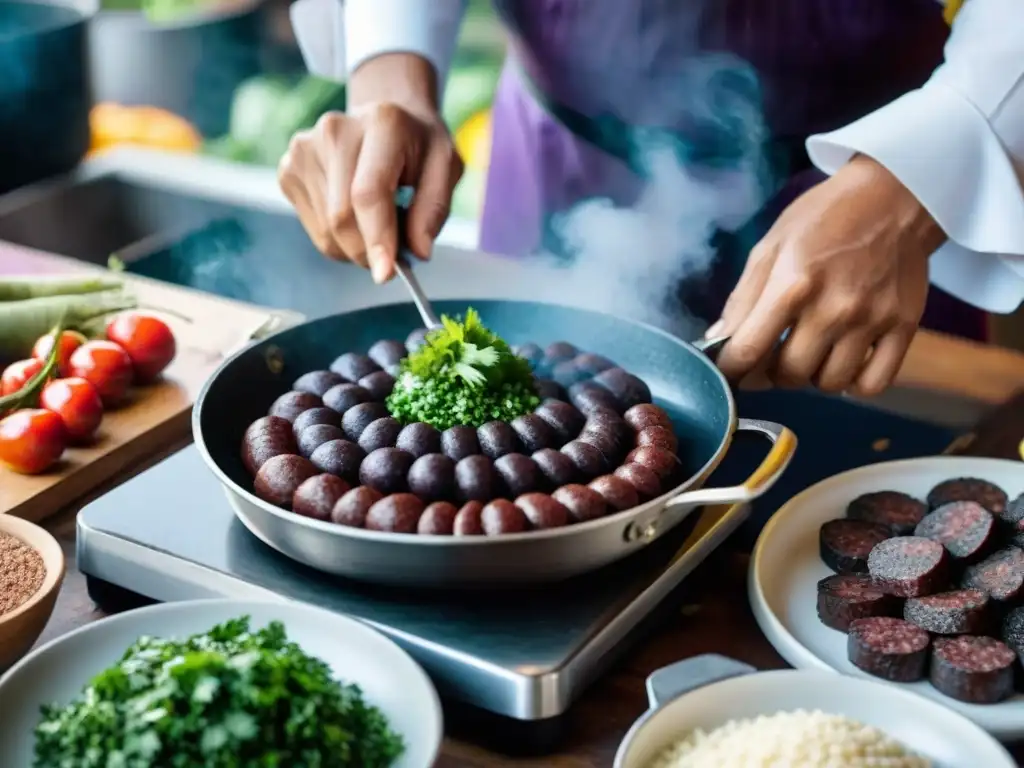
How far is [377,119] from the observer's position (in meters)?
1.61

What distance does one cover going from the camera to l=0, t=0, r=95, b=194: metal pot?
8.02ft

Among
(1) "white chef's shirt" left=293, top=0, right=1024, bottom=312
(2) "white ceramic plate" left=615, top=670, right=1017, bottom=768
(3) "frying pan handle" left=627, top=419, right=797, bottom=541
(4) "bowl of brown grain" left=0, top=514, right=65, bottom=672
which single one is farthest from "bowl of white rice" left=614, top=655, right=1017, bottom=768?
(1) "white chef's shirt" left=293, top=0, right=1024, bottom=312

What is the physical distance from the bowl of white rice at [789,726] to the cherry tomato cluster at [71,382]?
2.70 feet

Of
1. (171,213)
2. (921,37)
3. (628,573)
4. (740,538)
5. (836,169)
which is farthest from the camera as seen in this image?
(171,213)

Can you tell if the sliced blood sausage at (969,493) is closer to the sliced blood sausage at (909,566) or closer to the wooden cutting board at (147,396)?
the sliced blood sausage at (909,566)

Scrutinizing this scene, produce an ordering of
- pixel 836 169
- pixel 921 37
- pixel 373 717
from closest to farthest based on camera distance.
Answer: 1. pixel 373 717
2. pixel 836 169
3. pixel 921 37

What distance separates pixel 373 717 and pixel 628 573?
0.32 meters

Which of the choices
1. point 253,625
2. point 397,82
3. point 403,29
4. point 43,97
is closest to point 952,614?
point 253,625

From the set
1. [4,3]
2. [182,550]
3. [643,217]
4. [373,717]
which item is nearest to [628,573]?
[373,717]

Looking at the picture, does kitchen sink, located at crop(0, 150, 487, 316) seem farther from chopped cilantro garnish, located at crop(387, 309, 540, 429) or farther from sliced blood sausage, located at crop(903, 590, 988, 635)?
sliced blood sausage, located at crop(903, 590, 988, 635)

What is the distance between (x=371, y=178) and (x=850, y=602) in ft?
2.62

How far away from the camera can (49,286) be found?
5.83ft

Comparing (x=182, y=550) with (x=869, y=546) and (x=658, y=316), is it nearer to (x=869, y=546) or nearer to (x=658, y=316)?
(x=869, y=546)

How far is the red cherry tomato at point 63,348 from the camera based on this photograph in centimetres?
162
